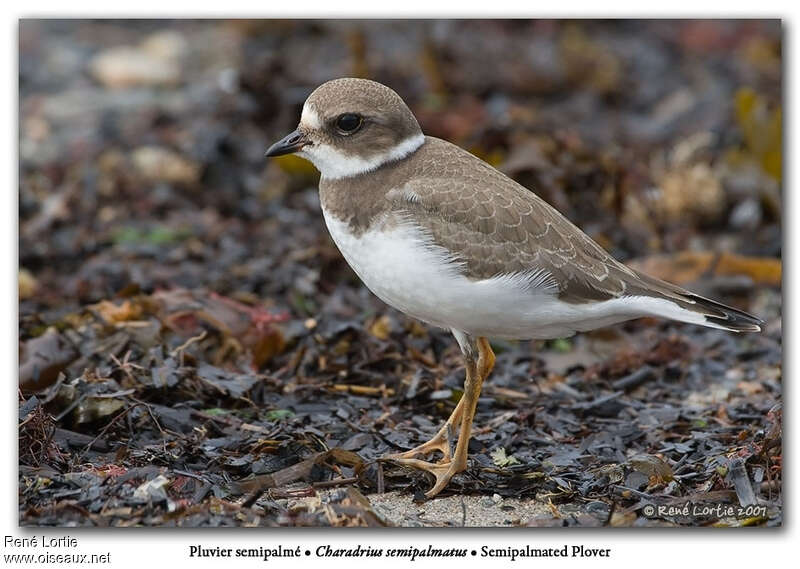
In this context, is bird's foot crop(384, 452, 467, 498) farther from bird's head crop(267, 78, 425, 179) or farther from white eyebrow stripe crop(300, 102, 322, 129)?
white eyebrow stripe crop(300, 102, 322, 129)

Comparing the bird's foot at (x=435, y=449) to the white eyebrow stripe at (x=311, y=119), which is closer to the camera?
the white eyebrow stripe at (x=311, y=119)

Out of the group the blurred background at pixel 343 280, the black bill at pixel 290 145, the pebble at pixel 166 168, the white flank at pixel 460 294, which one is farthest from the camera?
the pebble at pixel 166 168

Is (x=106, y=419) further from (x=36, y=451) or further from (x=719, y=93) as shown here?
(x=719, y=93)

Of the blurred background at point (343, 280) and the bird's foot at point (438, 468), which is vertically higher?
the blurred background at point (343, 280)

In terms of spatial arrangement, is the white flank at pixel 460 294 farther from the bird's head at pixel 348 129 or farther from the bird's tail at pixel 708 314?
the bird's head at pixel 348 129

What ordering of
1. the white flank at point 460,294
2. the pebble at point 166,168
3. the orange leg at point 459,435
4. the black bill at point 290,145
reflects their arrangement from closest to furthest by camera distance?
the white flank at point 460,294 → the orange leg at point 459,435 → the black bill at point 290,145 → the pebble at point 166,168

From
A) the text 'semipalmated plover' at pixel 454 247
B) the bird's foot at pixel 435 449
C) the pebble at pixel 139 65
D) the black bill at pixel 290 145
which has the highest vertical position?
the pebble at pixel 139 65

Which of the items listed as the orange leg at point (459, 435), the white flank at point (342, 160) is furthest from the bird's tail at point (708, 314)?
the white flank at point (342, 160)
